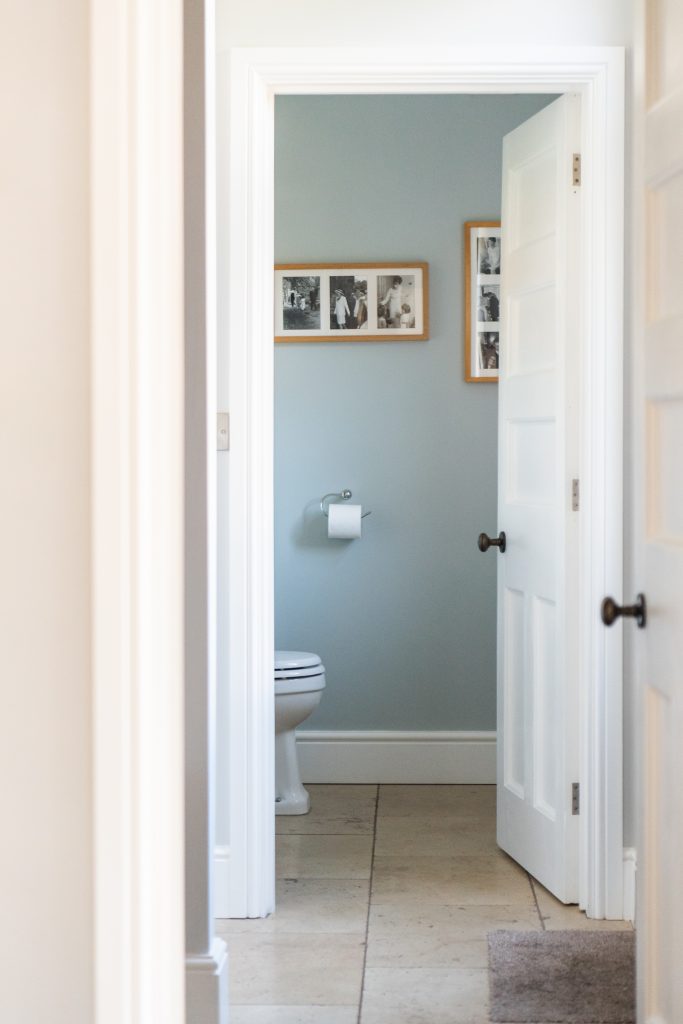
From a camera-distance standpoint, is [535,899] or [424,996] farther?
[535,899]

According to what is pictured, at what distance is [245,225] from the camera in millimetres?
3094

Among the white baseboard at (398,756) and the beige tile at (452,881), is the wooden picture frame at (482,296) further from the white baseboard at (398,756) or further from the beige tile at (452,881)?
the beige tile at (452,881)

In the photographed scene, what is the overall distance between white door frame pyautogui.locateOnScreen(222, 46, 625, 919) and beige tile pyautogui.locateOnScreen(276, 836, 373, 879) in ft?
1.35

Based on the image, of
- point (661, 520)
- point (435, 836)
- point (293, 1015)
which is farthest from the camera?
point (435, 836)

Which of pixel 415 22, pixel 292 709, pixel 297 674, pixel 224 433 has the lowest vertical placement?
pixel 292 709

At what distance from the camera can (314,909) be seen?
3.21m

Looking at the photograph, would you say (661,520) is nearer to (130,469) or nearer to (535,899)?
(130,469)

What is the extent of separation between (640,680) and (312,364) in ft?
9.36

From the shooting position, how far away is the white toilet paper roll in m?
4.38

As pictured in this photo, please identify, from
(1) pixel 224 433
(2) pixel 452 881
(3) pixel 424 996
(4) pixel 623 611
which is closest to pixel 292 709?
(2) pixel 452 881

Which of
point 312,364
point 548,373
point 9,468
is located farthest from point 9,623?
point 312,364

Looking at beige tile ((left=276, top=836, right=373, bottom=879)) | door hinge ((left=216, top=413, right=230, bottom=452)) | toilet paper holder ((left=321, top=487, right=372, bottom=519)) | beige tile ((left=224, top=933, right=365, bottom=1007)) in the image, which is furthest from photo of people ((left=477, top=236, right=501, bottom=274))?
beige tile ((left=224, top=933, right=365, bottom=1007))

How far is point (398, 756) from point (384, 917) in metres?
1.44

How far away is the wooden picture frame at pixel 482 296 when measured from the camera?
4488mm
